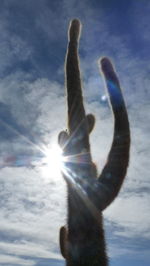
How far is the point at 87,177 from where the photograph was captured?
571 centimetres

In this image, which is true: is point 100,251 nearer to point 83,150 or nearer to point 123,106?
point 83,150

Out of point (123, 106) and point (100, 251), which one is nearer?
point (100, 251)

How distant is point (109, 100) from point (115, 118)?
0.40m

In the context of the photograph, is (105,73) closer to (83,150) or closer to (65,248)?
(83,150)

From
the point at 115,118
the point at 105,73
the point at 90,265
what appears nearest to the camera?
the point at 90,265

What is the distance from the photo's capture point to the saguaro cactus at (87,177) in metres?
5.22

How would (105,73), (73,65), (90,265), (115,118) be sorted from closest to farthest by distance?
1. (90,265)
2. (115,118)
3. (105,73)
4. (73,65)

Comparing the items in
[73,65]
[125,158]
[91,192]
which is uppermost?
[73,65]

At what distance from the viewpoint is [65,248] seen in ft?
17.9

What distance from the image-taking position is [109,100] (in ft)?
19.9

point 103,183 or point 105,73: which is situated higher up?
point 105,73

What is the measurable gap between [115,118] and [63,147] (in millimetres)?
1123

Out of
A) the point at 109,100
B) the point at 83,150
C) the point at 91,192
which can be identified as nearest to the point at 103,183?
the point at 91,192

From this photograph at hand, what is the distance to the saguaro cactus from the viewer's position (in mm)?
5223
